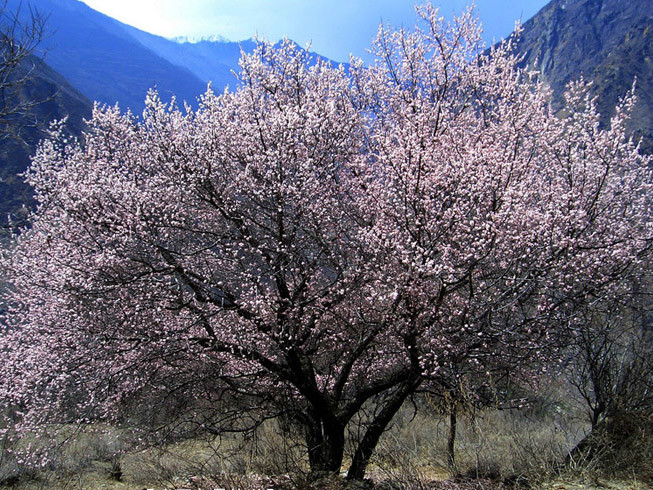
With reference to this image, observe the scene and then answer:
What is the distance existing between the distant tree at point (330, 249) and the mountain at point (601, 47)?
47.7 meters

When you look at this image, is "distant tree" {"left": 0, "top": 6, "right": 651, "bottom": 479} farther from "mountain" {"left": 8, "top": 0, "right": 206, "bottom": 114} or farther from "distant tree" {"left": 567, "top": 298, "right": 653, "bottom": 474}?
"mountain" {"left": 8, "top": 0, "right": 206, "bottom": 114}

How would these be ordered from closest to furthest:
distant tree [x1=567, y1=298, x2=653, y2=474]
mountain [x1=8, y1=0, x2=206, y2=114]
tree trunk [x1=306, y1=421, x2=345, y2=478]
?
distant tree [x1=567, y1=298, x2=653, y2=474]
tree trunk [x1=306, y1=421, x2=345, y2=478]
mountain [x1=8, y1=0, x2=206, y2=114]

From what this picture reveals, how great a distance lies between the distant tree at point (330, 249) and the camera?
556cm

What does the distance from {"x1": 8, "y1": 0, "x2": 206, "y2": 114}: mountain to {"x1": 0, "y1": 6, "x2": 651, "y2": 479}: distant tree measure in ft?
461

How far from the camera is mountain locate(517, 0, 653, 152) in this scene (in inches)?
2280

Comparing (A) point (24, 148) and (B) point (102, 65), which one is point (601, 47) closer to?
(A) point (24, 148)

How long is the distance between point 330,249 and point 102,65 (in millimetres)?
192919

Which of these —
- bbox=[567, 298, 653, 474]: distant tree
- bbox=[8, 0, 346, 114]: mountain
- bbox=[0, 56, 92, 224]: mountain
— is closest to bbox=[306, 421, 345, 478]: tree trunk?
bbox=[567, 298, 653, 474]: distant tree

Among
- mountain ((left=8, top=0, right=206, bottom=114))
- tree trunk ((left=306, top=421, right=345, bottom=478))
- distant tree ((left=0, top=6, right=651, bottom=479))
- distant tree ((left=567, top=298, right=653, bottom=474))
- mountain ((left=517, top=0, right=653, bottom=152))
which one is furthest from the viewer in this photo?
mountain ((left=8, top=0, right=206, bottom=114))

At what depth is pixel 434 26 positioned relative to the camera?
797 centimetres

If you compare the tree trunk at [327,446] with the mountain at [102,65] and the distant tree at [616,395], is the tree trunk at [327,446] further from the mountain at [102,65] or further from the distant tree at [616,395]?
the mountain at [102,65]

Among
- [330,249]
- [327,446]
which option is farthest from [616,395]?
[330,249]

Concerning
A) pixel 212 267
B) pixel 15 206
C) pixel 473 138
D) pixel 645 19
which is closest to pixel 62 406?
pixel 212 267

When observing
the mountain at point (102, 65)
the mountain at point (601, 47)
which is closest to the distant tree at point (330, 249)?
the mountain at point (601, 47)
